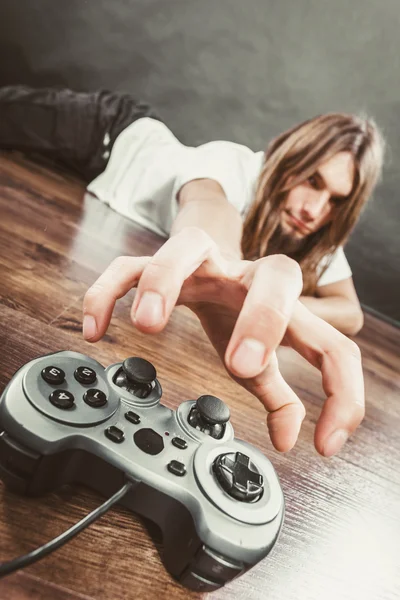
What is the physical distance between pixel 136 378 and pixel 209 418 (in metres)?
0.05

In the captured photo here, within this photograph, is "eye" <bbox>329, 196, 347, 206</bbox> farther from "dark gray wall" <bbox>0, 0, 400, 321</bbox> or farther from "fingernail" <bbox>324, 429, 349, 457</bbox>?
"fingernail" <bbox>324, 429, 349, 457</bbox>

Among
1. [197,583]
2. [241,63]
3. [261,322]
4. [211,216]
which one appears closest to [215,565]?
[197,583]

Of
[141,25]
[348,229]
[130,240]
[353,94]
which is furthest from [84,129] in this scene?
[353,94]

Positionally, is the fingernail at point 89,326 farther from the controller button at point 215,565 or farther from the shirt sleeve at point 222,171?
the shirt sleeve at point 222,171

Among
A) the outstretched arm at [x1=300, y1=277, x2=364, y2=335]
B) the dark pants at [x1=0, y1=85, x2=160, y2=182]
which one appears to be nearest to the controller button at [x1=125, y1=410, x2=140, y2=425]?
the outstretched arm at [x1=300, y1=277, x2=364, y2=335]

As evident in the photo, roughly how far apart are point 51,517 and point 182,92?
149cm

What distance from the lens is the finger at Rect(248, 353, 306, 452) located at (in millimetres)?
281

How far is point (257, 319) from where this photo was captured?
0.77ft

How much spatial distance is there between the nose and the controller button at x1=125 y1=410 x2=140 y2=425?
31.5 inches

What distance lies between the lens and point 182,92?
1.43 meters

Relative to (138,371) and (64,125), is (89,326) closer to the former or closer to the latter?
(138,371)

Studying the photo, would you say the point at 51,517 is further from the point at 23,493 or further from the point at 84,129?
the point at 84,129

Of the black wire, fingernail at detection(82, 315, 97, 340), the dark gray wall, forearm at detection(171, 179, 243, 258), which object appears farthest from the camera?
the dark gray wall

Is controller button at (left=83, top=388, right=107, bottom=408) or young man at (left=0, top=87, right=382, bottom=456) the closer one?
controller button at (left=83, top=388, right=107, bottom=408)
